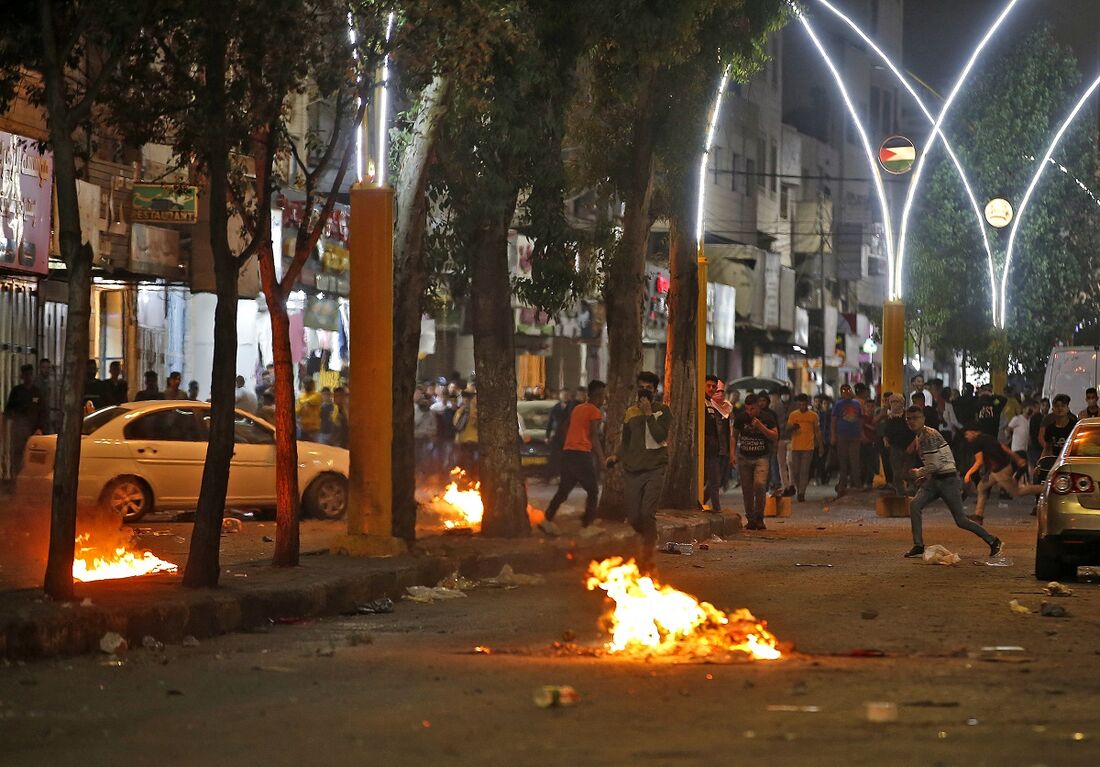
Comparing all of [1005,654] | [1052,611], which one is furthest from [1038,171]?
[1005,654]

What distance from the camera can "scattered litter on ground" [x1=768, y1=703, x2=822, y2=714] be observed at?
7.61 m

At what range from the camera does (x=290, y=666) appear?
977cm

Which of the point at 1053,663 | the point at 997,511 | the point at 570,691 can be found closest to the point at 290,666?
the point at 570,691

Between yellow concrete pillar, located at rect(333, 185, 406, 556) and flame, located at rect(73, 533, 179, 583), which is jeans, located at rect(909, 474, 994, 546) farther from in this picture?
flame, located at rect(73, 533, 179, 583)

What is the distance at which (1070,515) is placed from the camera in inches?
578

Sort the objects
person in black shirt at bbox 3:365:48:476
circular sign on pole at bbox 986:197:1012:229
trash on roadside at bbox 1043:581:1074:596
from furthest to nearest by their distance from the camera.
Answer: circular sign on pole at bbox 986:197:1012:229, person in black shirt at bbox 3:365:48:476, trash on roadside at bbox 1043:581:1074:596

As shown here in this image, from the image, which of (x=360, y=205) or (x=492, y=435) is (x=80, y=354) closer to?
(x=360, y=205)

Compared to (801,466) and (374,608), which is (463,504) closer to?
(801,466)

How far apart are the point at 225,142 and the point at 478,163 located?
4.81m

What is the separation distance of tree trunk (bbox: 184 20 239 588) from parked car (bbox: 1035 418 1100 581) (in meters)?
6.78

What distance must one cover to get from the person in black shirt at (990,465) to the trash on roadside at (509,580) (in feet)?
23.9

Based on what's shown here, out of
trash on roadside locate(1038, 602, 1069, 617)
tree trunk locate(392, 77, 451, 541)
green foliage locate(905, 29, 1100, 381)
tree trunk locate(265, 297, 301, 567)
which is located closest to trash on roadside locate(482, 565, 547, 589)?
tree trunk locate(392, 77, 451, 541)

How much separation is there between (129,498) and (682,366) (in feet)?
24.6

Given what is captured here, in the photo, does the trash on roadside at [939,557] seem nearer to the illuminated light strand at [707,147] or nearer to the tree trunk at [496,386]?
the tree trunk at [496,386]
